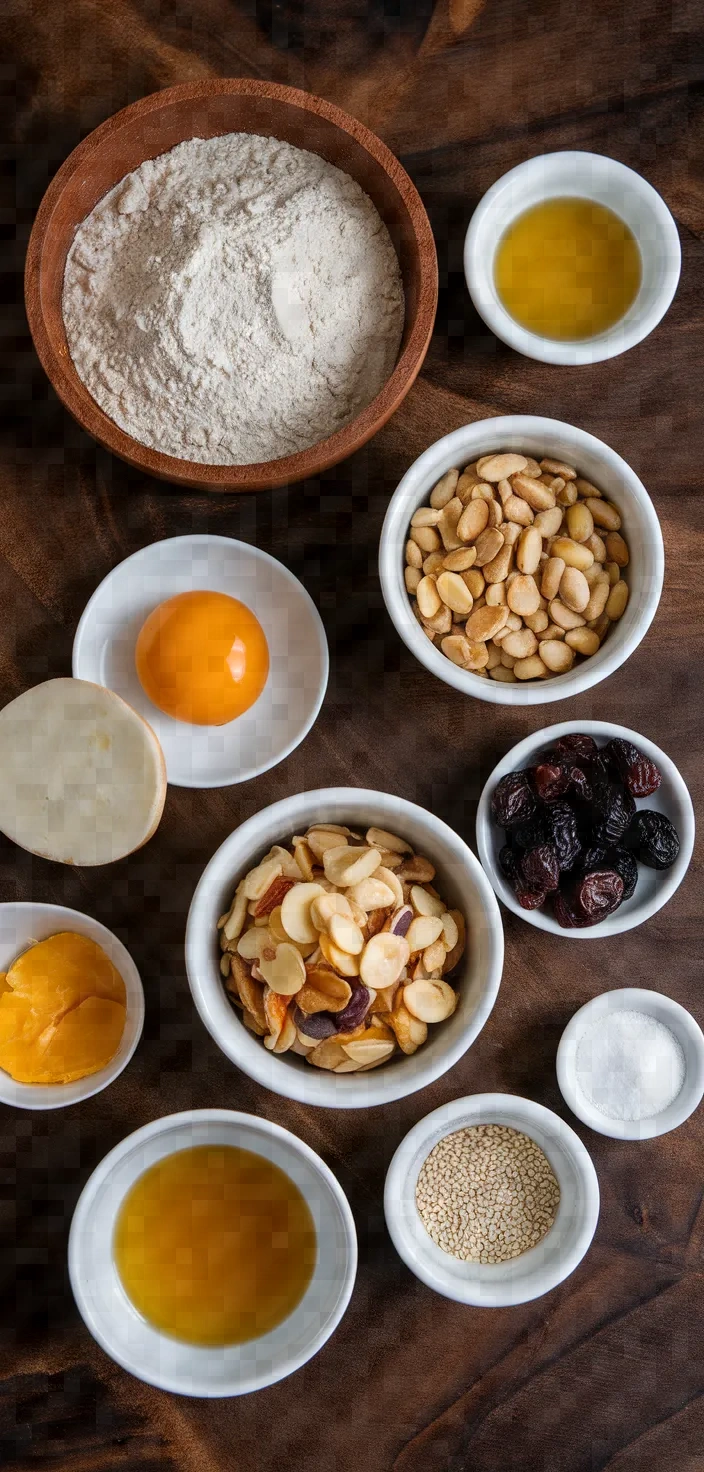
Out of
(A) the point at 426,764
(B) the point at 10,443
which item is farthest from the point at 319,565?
(B) the point at 10,443

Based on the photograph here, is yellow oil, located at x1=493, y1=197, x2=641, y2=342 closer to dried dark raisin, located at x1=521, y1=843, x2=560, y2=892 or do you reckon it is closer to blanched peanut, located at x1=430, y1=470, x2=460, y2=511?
blanched peanut, located at x1=430, y1=470, x2=460, y2=511

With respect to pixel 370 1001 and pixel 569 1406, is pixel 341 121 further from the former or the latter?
pixel 569 1406

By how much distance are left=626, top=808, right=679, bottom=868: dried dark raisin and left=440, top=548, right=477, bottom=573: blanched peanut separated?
1.15 feet

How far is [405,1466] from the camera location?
121 centimetres

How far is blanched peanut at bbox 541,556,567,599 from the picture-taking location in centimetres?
111

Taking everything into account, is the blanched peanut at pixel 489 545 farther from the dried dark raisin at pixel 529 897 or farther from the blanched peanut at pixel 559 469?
the dried dark raisin at pixel 529 897

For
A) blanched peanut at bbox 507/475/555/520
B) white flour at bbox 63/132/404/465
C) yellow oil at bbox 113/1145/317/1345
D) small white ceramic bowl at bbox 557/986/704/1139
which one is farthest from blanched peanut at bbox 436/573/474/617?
yellow oil at bbox 113/1145/317/1345

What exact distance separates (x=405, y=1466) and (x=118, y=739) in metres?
0.94

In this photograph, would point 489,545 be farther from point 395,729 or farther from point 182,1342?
point 182,1342

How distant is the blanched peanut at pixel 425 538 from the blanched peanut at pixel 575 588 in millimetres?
49

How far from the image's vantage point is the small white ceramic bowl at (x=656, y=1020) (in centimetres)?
117

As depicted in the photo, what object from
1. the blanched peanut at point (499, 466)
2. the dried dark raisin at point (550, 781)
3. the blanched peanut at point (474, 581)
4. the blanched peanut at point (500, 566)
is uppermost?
the blanched peanut at point (499, 466)

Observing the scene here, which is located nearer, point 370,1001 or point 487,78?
point 370,1001

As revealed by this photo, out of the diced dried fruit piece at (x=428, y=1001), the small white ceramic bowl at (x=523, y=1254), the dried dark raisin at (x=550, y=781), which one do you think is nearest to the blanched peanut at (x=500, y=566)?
the dried dark raisin at (x=550, y=781)
